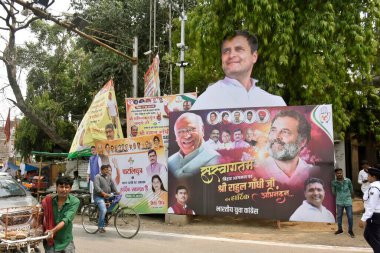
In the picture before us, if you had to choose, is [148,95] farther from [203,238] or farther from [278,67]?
[203,238]

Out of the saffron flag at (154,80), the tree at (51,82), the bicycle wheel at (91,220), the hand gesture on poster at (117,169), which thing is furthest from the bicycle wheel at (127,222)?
the tree at (51,82)

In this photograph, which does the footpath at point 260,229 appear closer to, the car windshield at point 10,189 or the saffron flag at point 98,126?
the saffron flag at point 98,126

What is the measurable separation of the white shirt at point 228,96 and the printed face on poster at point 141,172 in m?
2.16

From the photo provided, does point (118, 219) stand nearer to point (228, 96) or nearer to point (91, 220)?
point (91, 220)

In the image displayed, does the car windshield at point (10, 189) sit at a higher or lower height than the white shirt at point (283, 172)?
lower

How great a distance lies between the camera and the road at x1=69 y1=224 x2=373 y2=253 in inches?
335

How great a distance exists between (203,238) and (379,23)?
8.43 m

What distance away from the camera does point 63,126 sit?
96.5 feet

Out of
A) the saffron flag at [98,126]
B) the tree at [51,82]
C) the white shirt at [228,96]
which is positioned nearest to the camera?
the white shirt at [228,96]

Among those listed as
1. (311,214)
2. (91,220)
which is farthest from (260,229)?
(91,220)

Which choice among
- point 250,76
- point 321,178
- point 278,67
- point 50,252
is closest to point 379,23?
point 278,67

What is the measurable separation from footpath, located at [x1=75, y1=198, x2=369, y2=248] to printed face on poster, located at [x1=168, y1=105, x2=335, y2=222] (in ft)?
1.25

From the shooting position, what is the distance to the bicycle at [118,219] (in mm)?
9750

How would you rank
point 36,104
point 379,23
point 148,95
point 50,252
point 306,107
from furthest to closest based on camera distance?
1. point 36,104
2. point 148,95
3. point 379,23
4. point 306,107
5. point 50,252
